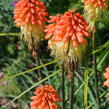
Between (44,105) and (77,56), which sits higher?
(77,56)

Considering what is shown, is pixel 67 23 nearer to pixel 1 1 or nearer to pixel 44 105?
pixel 44 105

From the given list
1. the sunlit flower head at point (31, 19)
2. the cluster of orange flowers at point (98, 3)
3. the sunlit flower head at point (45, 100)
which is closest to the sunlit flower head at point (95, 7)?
the cluster of orange flowers at point (98, 3)

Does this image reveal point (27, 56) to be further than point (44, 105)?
Yes

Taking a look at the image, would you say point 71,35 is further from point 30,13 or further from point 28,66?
point 28,66

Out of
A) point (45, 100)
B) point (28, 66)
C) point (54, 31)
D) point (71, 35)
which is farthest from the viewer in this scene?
point (28, 66)

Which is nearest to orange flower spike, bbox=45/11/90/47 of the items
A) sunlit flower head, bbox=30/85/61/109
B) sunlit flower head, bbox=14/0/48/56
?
sunlit flower head, bbox=14/0/48/56

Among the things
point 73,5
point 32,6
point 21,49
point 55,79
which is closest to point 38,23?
point 32,6

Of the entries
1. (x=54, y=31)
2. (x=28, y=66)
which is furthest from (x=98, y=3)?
(x=28, y=66)

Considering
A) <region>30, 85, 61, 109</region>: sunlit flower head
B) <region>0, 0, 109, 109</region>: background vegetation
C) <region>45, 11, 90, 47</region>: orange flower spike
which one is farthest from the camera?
<region>0, 0, 109, 109</region>: background vegetation

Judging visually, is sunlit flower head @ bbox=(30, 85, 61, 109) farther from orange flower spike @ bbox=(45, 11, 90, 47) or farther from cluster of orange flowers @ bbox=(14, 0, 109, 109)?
orange flower spike @ bbox=(45, 11, 90, 47)
